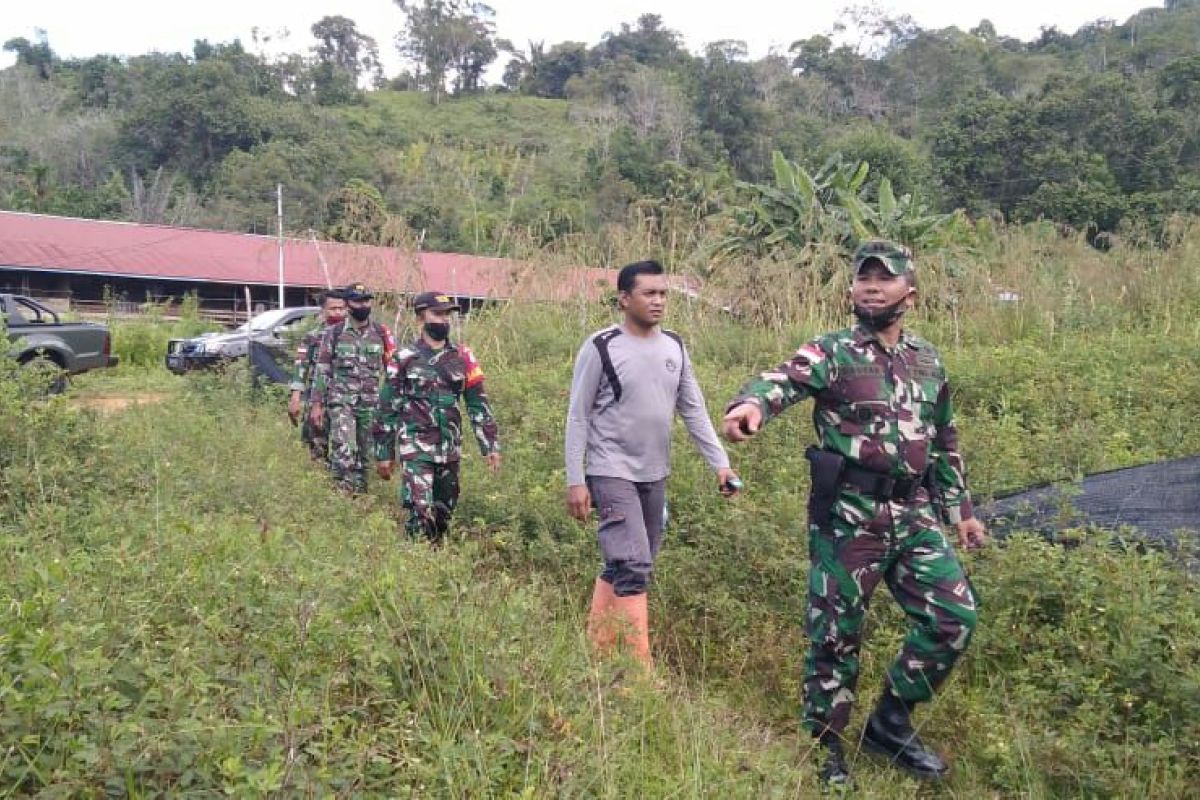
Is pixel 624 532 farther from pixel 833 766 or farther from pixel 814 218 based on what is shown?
pixel 814 218

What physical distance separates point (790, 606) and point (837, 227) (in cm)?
840

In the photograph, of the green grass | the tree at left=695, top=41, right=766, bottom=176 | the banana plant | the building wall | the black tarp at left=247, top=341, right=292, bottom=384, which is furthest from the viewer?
the tree at left=695, top=41, right=766, bottom=176

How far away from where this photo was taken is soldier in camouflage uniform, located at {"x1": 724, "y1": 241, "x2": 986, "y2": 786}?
10.8 feet

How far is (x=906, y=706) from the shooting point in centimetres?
340

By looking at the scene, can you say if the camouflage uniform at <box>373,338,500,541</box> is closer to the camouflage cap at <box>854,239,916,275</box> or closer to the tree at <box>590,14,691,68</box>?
the camouflage cap at <box>854,239,916,275</box>

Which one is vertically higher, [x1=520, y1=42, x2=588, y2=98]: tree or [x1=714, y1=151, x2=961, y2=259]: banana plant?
[x1=520, y1=42, x2=588, y2=98]: tree

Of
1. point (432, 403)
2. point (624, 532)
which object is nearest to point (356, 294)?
point (432, 403)

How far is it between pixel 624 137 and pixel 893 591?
34.0 meters

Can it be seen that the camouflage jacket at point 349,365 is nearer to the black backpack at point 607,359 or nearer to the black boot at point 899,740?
the black backpack at point 607,359

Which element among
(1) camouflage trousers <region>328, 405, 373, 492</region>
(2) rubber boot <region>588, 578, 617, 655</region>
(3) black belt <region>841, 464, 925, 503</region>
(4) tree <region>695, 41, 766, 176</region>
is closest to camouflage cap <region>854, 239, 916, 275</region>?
(3) black belt <region>841, 464, 925, 503</region>

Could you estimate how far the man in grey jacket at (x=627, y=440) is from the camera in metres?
4.04

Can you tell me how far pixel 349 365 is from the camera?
25.1 feet

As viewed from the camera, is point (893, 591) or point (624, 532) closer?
point (893, 591)

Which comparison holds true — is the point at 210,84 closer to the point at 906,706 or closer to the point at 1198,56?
the point at 1198,56
